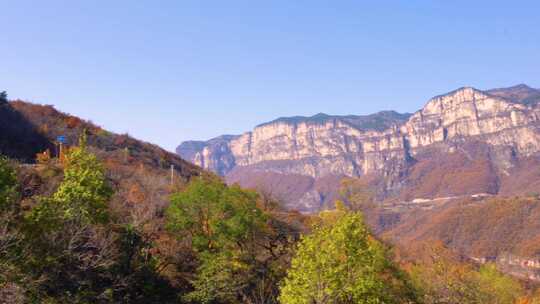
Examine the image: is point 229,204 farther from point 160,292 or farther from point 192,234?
point 160,292

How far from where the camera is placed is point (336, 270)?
22031mm

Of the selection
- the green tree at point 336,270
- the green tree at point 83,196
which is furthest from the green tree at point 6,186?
the green tree at point 336,270

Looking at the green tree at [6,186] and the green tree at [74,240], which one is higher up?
the green tree at [6,186]

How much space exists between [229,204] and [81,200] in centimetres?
958

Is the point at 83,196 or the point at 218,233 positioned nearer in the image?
the point at 83,196

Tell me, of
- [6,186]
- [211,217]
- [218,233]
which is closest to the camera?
[6,186]

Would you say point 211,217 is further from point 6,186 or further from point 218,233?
point 6,186

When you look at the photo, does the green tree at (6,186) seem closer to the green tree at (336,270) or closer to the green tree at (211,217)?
the green tree at (211,217)

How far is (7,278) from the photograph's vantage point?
1903 centimetres

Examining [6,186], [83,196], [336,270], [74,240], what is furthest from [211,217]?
[6,186]

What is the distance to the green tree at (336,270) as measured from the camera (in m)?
21.9

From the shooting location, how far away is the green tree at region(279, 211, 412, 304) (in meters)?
21.9

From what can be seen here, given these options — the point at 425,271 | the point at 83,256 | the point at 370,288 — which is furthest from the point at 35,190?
the point at 425,271

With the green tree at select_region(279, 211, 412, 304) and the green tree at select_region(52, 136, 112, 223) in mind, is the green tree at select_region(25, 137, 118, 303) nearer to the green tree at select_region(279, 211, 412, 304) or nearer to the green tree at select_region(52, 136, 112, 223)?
the green tree at select_region(52, 136, 112, 223)
